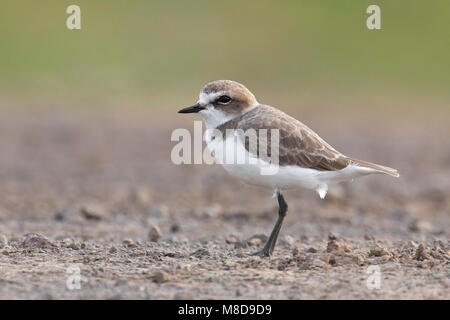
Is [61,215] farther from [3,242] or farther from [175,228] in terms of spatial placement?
[3,242]

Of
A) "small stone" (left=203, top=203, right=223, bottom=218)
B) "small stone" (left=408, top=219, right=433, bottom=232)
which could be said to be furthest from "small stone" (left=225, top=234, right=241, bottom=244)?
"small stone" (left=408, top=219, right=433, bottom=232)

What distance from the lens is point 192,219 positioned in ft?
36.8

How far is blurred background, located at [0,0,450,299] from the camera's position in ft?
22.6

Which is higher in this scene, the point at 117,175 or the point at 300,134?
the point at 300,134

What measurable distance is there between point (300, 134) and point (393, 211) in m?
5.00

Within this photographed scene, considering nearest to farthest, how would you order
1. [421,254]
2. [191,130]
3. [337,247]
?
[421,254] < [337,247] < [191,130]

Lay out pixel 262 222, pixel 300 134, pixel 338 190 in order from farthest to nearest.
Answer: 1. pixel 338 190
2. pixel 262 222
3. pixel 300 134

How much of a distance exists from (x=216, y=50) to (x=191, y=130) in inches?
413

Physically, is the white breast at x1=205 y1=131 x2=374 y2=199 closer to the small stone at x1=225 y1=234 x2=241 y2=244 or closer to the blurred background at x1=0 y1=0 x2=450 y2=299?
the blurred background at x1=0 y1=0 x2=450 y2=299

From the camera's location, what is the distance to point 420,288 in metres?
6.21

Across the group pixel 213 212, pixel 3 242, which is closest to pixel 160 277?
pixel 3 242
